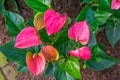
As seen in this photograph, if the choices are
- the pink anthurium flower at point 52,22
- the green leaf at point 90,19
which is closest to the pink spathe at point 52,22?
the pink anthurium flower at point 52,22

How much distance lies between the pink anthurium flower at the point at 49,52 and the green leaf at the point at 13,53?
12 cm

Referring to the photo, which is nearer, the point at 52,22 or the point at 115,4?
the point at 52,22

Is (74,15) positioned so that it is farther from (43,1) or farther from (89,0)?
(43,1)

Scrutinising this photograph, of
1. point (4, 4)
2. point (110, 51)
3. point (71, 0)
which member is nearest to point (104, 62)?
point (110, 51)

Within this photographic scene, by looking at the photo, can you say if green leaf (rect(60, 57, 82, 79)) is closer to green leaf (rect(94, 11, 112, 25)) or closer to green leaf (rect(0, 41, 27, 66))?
green leaf (rect(0, 41, 27, 66))

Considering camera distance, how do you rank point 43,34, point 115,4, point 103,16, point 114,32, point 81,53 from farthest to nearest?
point 114,32 → point 103,16 → point 115,4 → point 43,34 → point 81,53

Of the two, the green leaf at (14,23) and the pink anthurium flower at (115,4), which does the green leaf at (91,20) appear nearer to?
the pink anthurium flower at (115,4)

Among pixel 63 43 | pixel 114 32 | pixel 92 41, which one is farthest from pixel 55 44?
pixel 114 32

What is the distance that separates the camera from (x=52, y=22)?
1063 mm

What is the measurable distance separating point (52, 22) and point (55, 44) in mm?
95

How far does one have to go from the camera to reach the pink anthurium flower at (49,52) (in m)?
1.07

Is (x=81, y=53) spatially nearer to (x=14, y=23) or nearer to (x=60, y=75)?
(x=60, y=75)

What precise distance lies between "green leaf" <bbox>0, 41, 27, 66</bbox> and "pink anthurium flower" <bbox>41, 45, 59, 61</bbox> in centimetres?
12

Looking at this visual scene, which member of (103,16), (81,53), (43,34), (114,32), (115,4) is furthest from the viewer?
(114,32)
